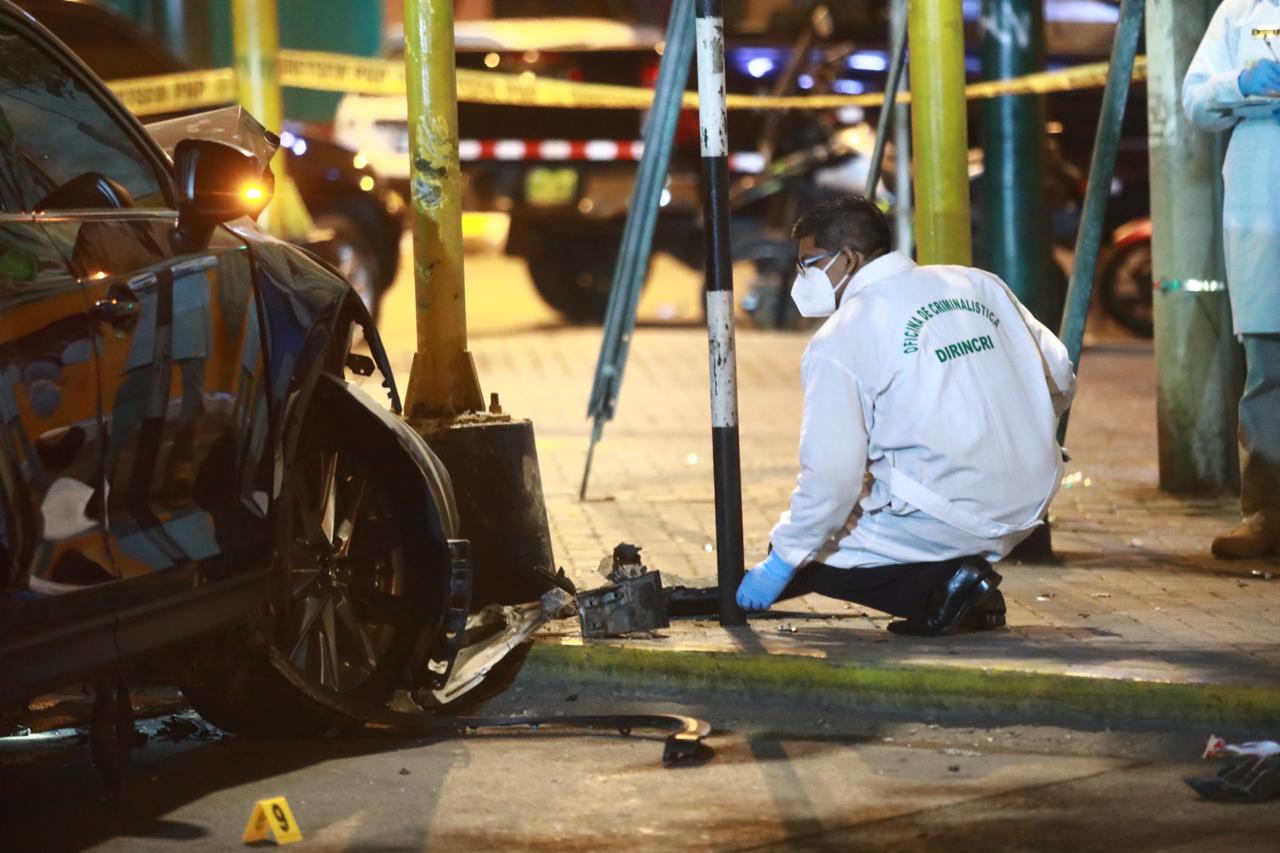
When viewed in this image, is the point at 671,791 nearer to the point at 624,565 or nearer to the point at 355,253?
the point at 624,565

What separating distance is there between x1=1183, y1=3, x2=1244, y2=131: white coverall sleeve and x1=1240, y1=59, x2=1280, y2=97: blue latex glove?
0.30ft

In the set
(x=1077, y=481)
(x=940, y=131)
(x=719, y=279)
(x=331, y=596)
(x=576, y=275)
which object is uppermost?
(x=940, y=131)

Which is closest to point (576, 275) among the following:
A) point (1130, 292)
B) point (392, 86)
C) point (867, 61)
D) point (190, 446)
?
point (867, 61)

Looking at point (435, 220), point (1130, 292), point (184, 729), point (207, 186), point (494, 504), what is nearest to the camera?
point (207, 186)

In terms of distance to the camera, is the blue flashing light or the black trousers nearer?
the black trousers

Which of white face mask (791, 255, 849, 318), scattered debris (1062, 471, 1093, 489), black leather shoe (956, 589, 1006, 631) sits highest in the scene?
white face mask (791, 255, 849, 318)

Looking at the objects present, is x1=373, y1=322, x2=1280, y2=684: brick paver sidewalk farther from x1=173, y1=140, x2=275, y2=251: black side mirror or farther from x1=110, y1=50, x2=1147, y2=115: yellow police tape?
x1=173, y1=140, x2=275, y2=251: black side mirror

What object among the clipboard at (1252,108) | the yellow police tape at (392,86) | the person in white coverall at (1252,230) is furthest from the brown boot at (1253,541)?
the yellow police tape at (392,86)

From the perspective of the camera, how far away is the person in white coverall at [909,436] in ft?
19.7

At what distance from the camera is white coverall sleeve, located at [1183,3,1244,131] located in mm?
7172

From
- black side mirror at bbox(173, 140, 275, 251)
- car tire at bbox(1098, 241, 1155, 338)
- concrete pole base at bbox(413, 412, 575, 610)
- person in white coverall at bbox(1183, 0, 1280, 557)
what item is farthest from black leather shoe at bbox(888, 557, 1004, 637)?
car tire at bbox(1098, 241, 1155, 338)

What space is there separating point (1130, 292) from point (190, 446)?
450 inches

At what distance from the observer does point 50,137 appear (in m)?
5.20

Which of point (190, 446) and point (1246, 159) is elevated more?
point (1246, 159)
